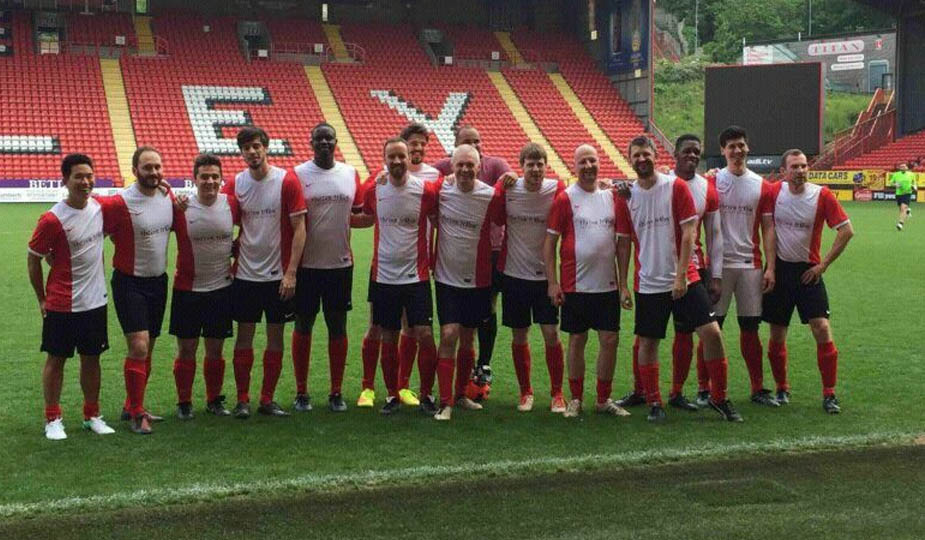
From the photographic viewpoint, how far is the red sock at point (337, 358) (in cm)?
702

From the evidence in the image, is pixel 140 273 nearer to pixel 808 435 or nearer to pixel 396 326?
pixel 396 326

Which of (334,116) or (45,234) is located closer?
(45,234)

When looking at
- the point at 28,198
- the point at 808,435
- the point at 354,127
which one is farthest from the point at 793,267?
the point at 354,127

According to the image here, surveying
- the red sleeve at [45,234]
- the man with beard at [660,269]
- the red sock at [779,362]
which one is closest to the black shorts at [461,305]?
the man with beard at [660,269]

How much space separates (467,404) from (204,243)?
2041mm

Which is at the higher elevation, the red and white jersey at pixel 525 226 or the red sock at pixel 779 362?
the red and white jersey at pixel 525 226

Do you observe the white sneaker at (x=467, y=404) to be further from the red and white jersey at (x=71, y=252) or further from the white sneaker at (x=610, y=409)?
the red and white jersey at (x=71, y=252)

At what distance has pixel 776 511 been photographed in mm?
4641

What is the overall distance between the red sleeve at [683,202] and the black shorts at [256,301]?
2.53 meters

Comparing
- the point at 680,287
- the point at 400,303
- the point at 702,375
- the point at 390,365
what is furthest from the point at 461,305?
the point at 702,375

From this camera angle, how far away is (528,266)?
6938mm

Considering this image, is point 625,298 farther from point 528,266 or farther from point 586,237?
point 528,266

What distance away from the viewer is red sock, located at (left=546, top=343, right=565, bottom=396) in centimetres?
691

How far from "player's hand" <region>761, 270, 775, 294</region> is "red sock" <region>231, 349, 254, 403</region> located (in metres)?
3.46
